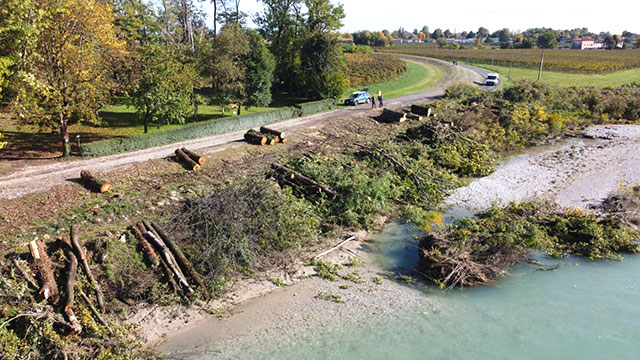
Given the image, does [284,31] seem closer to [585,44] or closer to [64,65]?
[64,65]

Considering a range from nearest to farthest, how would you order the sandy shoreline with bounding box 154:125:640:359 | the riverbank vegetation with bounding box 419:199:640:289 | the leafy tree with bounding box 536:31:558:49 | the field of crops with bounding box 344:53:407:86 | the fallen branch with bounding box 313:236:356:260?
the sandy shoreline with bounding box 154:125:640:359 → the riverbank vegetation with bounding box 419:199:640:289 → the fallen branch with bounding box 313:236:356:260 → the field of crops with bounding box 344:53:407:86 → the leafy tree with bounding box 536:31:558:49

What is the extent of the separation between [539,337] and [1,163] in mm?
26627

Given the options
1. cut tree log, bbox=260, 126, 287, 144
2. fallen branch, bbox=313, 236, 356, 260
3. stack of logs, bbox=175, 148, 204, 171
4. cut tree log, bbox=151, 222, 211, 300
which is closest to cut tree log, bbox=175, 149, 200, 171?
stack of logs, bbox=175, 148, 204, 171

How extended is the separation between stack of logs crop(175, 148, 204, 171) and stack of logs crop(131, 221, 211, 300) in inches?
280

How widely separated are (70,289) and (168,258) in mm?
3247

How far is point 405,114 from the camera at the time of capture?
36188 millimetres

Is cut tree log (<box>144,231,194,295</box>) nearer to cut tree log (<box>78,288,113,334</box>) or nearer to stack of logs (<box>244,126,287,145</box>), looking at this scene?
cut tree log (<box>78,288,113,334</box>)

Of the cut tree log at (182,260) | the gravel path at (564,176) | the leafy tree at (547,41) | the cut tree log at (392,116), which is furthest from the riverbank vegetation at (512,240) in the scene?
the leafy tree at (547,41)

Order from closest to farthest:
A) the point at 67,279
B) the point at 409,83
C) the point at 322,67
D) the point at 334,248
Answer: the point at 67,279
the point at 334,248
the point at 322,67
the point at 409,83

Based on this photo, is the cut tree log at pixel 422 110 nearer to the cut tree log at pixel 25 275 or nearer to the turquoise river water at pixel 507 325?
the turquoise river water at pixel 507 325

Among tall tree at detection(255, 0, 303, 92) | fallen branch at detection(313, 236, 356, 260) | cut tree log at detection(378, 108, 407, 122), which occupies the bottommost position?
fallen branch at detection(313, 236, 356, 260)

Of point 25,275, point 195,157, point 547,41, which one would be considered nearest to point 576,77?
point 195,157

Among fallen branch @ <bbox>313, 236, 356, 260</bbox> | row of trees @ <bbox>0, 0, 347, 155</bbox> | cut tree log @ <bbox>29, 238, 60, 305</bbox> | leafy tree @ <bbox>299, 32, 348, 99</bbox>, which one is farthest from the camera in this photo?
leafy tree @ <bbox>299, 32, 348, 99</bbox>

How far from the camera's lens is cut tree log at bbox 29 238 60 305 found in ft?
42.4
